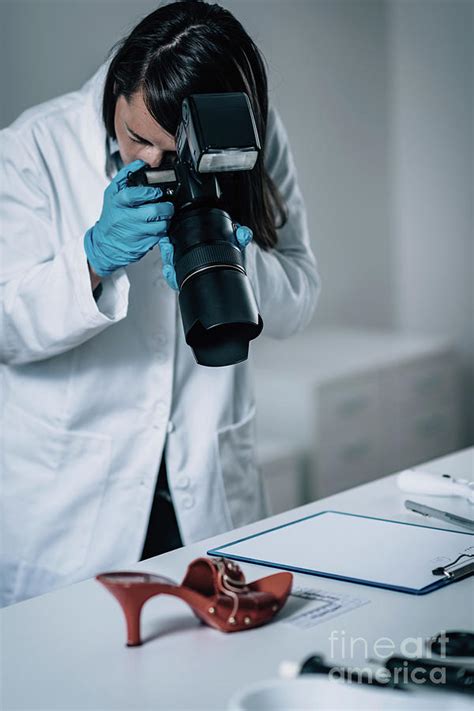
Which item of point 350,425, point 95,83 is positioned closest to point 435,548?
point 95,83

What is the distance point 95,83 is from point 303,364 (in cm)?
164

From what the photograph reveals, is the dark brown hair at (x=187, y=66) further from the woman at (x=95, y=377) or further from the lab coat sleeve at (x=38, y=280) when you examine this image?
the lab coat sleeve at (x=38, y=280)

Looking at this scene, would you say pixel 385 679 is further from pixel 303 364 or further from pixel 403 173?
pixel 403 173

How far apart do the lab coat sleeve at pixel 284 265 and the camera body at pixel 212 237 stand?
14.3 inches

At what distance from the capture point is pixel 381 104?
138 inches

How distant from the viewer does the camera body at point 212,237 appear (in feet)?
2.83

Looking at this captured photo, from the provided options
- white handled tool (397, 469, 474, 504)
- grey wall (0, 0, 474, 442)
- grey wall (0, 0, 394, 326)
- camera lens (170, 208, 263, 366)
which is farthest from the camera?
grey wall (0, 0, 474, 442)

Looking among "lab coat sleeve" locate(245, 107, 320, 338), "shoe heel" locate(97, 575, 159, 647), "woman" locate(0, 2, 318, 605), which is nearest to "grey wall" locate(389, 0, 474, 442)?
"lab coat sleeve" locate(245, 107, 320, 338)

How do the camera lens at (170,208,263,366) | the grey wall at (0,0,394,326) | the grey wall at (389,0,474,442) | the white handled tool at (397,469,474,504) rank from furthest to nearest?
the grey wall at (389,0,474,442) < the grey wall at (0,0,394,326) < the white handled tool at (397,469,474,504) < the camera lens at (170,208,263,366)

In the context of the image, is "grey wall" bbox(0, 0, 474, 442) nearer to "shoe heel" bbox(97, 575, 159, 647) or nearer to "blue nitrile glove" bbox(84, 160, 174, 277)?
"blue nitrile glove" bbox(84, 160, 174, 277)

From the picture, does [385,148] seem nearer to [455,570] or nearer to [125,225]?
[125,225]

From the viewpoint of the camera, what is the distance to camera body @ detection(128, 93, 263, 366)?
2.83ft

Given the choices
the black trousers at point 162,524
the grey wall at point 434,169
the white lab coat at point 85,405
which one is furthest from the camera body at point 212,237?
the grey wall at point 434,169

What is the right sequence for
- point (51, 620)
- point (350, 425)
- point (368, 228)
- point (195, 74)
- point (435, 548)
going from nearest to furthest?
point (51, 620)
point (435, 548)
point (195, 74)
point (350, 425)
point (368, 228)
